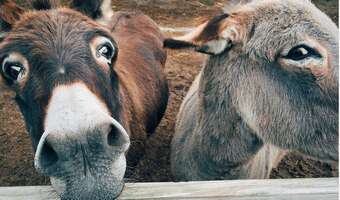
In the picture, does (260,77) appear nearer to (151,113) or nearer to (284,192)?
(284,192)

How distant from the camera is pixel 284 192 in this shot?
1870mm

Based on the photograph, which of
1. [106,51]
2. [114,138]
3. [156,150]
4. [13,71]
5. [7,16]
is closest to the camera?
[114,138]

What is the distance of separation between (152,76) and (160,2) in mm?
2182

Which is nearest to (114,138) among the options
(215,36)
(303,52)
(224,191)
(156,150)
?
(224,191)

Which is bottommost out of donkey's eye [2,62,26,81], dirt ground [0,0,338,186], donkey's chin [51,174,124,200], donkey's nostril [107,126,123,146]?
dirt ground [0,0,338,186]

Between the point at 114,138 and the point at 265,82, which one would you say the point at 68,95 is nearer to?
the point at 114,138

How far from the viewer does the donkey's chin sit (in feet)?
5.22

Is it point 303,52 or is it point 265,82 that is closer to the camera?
point 303,52

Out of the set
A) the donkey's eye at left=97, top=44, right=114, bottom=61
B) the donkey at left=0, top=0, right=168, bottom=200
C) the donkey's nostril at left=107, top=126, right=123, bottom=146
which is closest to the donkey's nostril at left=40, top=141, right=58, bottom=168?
the donkey at left=0, top=0, right=168, bottom=200

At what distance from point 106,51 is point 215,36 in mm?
499

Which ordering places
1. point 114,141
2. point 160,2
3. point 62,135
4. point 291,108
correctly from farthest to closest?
point 160,2
point 291,108
point 114,141
point 62,135

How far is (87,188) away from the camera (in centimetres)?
159

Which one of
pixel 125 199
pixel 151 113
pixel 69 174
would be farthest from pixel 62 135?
pixel 151 113

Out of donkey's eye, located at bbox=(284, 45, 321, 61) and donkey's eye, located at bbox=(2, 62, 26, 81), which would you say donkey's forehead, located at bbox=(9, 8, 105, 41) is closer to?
donkey's eye, located at bbox=(2, 62, 26, 81)
